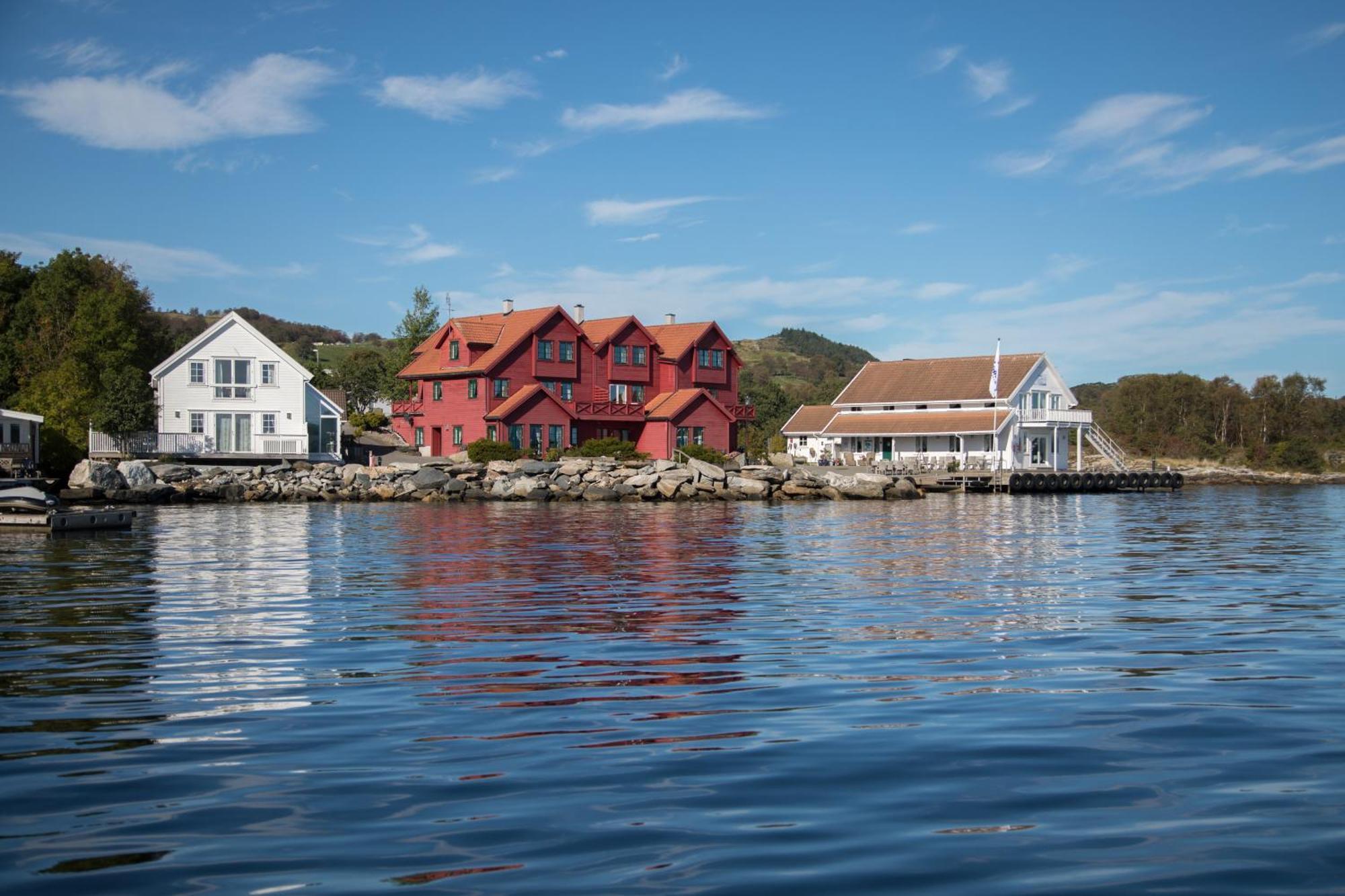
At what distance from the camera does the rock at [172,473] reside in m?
52.8

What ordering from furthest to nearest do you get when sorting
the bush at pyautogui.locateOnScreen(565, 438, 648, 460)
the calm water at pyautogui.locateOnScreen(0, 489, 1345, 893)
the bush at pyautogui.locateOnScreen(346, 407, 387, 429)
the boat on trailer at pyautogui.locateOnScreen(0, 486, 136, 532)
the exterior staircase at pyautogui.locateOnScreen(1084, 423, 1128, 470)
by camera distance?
1. the exterior staircase at pyautogui.locateOnScreen(1084, 423, 1128, 470)
2. the bush at pyautogui.locateOnScreen(346, 407, 387, 429)
3. the bush at pyautogui.locateOnScreen(565, 438, 648, 460)
4. the boat on trailer at pyautogui.locateOnScreen(0, 486, 136, 532)
5. the calm water at pyautogui.locateOnScreen(0, 489, 1345, 893)

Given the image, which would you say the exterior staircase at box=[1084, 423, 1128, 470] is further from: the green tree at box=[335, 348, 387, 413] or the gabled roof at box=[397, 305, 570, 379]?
the green tree at box=[335, 348, 387, 413]

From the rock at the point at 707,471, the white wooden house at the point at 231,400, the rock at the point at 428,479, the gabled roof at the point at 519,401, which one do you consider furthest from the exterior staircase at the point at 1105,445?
the white wooden house at the point at 231,400

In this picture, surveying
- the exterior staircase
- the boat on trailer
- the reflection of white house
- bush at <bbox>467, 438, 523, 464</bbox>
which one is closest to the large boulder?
the boat on trailer

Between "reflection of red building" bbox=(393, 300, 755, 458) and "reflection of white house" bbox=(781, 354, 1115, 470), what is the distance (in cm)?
1099

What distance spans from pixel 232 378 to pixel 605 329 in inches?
848

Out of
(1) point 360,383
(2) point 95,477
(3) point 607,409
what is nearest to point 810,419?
(3) point 607,409

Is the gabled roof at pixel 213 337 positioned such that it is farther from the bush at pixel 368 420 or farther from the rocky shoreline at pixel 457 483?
the bush at pixel 368 420

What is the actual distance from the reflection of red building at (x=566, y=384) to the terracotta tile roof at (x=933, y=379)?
1273 centimetres

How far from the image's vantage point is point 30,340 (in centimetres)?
6319

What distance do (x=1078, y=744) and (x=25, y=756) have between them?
692cm

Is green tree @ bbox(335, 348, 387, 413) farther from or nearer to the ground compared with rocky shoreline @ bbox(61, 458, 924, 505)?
farther from the ground

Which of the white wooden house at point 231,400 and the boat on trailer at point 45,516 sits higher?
the white wooden house at point 231,400

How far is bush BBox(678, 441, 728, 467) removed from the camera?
6556 cm
